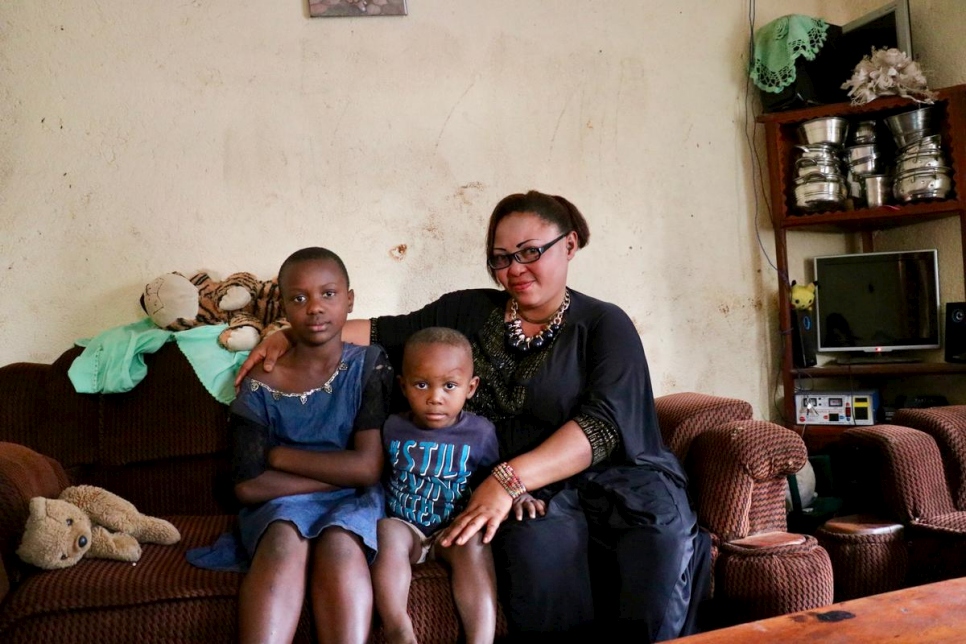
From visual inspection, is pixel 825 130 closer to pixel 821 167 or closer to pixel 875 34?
pixel 821 167

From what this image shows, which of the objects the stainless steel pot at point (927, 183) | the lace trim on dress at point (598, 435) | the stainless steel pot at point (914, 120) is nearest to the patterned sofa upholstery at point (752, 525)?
the lace trim on dress at point (598, 435)

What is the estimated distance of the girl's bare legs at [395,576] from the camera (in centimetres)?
149

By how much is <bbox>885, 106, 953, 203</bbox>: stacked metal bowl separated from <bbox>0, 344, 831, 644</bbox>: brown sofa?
1186 millimetres

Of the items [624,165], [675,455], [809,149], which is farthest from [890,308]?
[675,455]

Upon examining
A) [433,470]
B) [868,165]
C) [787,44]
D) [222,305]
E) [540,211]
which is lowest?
[433,470]

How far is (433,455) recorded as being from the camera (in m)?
1.73

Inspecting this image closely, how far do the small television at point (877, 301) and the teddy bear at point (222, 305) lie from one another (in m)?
2.04

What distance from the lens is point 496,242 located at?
1947mm

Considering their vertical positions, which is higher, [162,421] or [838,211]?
[838,211]

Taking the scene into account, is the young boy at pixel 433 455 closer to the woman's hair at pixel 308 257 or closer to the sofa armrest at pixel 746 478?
the woman's hair at pixel 308 257

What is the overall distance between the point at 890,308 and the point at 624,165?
1131 millimetres

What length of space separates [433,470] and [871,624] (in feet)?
2.95

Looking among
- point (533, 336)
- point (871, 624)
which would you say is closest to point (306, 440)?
point (533, 336)

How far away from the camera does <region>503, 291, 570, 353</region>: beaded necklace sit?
1.92 meters
